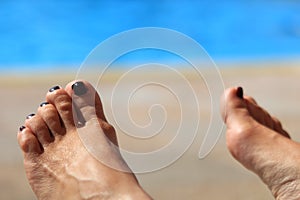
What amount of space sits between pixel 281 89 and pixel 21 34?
118 inches

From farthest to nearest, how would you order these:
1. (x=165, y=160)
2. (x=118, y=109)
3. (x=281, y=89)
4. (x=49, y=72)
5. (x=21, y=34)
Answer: (x=21, y=34), (x=49, y=72), (x=281, y=89), (x=118, y=109), (x=165, y=160)

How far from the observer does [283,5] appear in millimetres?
6062

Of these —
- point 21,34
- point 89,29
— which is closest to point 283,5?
point 89,29

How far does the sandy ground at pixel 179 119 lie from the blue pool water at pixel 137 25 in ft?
4.01

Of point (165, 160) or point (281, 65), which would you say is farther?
point (281, 65)

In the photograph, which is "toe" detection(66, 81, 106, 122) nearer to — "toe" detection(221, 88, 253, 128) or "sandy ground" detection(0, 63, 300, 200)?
"toe" detection(221, 88, 253, 128)

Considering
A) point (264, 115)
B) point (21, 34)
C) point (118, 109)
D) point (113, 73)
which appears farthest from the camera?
point (21, 34)

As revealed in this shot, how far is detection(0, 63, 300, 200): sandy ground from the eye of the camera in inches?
91.6

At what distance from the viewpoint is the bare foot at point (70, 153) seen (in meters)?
1.72

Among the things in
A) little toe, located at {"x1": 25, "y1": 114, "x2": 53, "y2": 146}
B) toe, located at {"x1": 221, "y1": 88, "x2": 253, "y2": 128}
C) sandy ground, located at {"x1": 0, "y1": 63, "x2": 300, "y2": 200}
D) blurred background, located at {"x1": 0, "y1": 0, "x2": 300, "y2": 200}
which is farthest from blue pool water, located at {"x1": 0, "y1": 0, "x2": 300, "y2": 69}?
toe, located at {"x1": 221, "y1": 88, "x2": 253, "y2": 128}

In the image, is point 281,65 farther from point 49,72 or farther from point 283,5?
point 283,5

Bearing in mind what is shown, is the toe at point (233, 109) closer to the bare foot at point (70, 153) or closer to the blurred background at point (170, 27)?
the bare foot at point (70, 153)

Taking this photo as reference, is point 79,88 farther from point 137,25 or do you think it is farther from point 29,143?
point 137,25

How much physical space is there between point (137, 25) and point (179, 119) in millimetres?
2982
